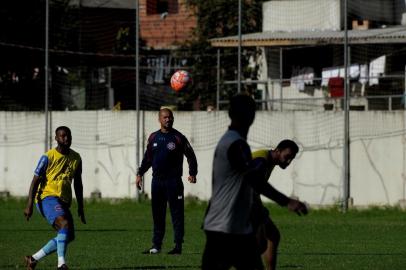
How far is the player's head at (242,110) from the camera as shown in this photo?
9922 millimetres

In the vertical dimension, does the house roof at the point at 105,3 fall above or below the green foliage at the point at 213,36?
above

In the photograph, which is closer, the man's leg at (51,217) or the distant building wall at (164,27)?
the man's leg at (51,217)

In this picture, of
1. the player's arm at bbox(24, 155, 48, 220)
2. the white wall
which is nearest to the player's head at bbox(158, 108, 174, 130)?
the player's arm at bbox(24, 155, 48, 220)

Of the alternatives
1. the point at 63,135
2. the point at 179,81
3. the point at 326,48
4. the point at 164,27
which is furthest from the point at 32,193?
the point at 164,27

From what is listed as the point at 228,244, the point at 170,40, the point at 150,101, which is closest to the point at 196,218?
the point at 150,101

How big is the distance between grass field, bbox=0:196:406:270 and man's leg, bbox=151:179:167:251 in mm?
433

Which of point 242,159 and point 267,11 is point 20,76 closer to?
point 267,11

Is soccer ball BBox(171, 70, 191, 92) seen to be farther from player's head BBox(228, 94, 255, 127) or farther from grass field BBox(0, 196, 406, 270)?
player's head BBox(228, 94, 255, 127)

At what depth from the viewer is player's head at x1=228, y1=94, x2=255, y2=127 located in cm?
992

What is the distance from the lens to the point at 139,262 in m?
15.8

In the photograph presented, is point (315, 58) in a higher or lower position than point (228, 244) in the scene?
higher

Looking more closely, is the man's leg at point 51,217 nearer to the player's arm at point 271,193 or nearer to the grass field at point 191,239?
the grass field at point 191,239

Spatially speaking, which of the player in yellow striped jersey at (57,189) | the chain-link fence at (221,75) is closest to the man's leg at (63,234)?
the player in yellow striped jersey at (57,189)

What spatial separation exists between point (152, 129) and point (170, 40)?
666 inches
